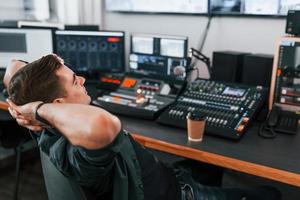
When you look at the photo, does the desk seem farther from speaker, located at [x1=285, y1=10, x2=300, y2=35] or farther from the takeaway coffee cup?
speaker, located at [x1=285, y1=10, x2=300, y2=35]

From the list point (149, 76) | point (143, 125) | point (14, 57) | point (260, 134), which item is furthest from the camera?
point (14, 57)

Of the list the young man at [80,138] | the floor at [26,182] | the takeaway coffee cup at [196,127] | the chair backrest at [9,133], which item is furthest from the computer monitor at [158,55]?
the floor at [26,182]

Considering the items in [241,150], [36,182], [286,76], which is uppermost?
[286,76]

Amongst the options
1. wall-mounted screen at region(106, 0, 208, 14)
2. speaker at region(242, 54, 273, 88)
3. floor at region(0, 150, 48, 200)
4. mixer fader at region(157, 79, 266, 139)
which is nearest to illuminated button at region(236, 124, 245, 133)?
mixer fader at region(157, 79, 266, 139)

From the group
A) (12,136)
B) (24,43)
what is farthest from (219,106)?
(24,43)

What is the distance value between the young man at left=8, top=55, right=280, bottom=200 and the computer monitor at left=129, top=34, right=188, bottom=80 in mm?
972

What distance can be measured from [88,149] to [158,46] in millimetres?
1436

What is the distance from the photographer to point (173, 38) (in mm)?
2049

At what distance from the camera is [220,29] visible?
88.2 inches

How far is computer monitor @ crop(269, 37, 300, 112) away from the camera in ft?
5.46

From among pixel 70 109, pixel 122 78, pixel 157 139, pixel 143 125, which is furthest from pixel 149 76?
pixel 70 109

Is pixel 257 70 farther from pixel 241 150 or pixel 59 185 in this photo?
pixel 59 185

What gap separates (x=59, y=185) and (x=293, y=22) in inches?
51.2

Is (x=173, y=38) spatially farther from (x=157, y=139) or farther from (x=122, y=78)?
(x=157, y=139)
